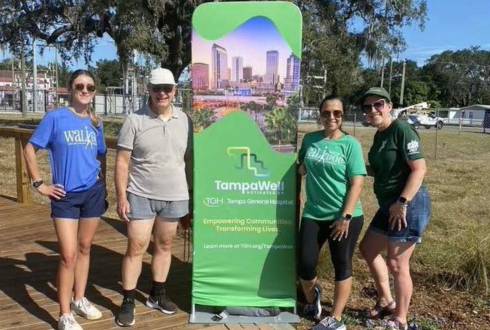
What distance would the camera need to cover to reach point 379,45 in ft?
68.6

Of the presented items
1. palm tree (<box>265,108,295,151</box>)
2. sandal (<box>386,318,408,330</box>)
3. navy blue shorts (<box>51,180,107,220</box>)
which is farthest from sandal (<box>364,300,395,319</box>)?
navy blue shorts (<box>51,180,107,220</box>)

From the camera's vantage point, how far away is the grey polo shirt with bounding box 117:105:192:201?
3.32 m

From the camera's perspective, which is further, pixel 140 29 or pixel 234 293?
pixel 140 29

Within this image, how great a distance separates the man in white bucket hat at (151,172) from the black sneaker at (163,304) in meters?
0.26

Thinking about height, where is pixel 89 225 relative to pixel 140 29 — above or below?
below

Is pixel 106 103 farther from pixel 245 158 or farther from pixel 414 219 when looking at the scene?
pixel 414 219

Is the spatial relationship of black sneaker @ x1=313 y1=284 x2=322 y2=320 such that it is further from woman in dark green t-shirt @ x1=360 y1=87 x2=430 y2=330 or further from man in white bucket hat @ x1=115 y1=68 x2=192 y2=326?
man in white bucket hat @ x1=115 y1=68 x2=192 y2=326

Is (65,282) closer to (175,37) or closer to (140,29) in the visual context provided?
(140,29)

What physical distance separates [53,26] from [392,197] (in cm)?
2073

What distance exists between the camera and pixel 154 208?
3.44 m

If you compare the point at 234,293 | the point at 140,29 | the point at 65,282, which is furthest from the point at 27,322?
the point at 140,29

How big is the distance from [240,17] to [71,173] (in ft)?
4.98

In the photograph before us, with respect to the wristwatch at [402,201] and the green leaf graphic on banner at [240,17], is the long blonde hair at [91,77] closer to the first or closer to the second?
the green leaf graphic on banner at [240,17]

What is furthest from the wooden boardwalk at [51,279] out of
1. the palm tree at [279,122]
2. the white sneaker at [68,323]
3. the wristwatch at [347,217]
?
the palm tree at [279,122]
